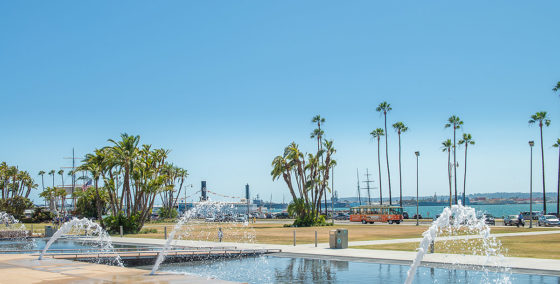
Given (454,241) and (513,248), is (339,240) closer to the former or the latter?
(454,241)

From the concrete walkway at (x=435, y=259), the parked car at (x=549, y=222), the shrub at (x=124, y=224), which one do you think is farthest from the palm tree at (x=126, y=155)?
the parked car at (x=549, y=222)

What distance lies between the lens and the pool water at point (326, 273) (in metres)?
18.0

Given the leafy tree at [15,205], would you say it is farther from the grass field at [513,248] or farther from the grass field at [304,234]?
the grass field at [513,248]

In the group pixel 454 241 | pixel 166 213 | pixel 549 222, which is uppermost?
pixel 454 241

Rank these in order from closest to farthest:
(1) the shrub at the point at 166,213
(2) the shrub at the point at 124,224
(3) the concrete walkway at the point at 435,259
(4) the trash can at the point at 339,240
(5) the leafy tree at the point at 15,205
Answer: (3) the concrete walkway at the point at 435,259
(4) the trash can at the point at 339,240
(2) the shrub at the point at 124,224
(5) the leafy tree at the point at 15,205
(1) the shrub at the point at 166,213

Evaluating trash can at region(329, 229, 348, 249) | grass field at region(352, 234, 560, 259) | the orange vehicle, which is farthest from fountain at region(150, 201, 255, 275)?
the orange vehicle

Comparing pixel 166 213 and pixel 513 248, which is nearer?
pixel 513 248

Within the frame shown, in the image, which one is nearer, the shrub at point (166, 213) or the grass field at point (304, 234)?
the grass field at point (304, 234)

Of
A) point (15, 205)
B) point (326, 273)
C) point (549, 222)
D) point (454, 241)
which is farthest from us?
point (15, 205)

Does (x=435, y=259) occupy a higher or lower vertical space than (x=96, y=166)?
lower

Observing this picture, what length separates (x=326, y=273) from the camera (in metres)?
20.0

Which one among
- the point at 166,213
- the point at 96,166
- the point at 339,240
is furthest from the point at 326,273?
the point at 166,213

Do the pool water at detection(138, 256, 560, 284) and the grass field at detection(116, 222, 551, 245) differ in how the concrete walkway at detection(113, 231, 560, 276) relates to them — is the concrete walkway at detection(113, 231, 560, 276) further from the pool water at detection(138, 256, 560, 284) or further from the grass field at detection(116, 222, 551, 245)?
the grass field at detection(116, 222, 551, 245)

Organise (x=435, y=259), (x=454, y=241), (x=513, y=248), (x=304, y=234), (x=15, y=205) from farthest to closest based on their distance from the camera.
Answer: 1. (x=15, y=205)
2. (x=304, y=234)
3. (x=454, y=241)
4. (x=513, y=248)
5. (x=435, y=259)
